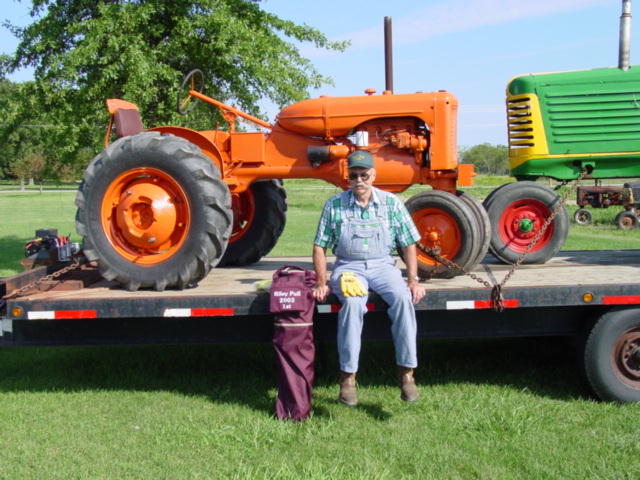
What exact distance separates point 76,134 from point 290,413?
6.10m

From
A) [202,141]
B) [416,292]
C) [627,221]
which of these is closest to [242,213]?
[202,141]

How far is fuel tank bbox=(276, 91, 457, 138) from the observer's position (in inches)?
203

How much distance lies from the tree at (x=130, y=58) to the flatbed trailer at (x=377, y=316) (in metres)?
4.48

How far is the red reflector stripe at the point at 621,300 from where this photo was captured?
13.6 feet

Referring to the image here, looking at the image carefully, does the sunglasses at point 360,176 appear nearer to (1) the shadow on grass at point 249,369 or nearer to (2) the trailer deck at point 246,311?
(2) the trailer deck at point 246,311

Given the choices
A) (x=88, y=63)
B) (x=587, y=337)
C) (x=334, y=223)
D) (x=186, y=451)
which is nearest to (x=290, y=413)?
(x=186, y=451)

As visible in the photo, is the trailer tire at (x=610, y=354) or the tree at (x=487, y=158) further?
the tree at (x=487, y=158)

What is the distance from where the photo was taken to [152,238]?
15.3ft

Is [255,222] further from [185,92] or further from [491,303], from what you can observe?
[185,92]

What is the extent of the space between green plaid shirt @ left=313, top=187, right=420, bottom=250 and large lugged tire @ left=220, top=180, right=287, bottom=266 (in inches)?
81.7

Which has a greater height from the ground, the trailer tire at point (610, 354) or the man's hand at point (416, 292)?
the man's hand at point (416, 292)

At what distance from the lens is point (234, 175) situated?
559cm

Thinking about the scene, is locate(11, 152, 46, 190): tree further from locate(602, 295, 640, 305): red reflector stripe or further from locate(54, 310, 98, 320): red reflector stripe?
locate(602, 295, 640, 305): red reflector stripe

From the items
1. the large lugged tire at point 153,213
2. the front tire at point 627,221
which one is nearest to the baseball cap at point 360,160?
the large lugged tire at point 153,213
